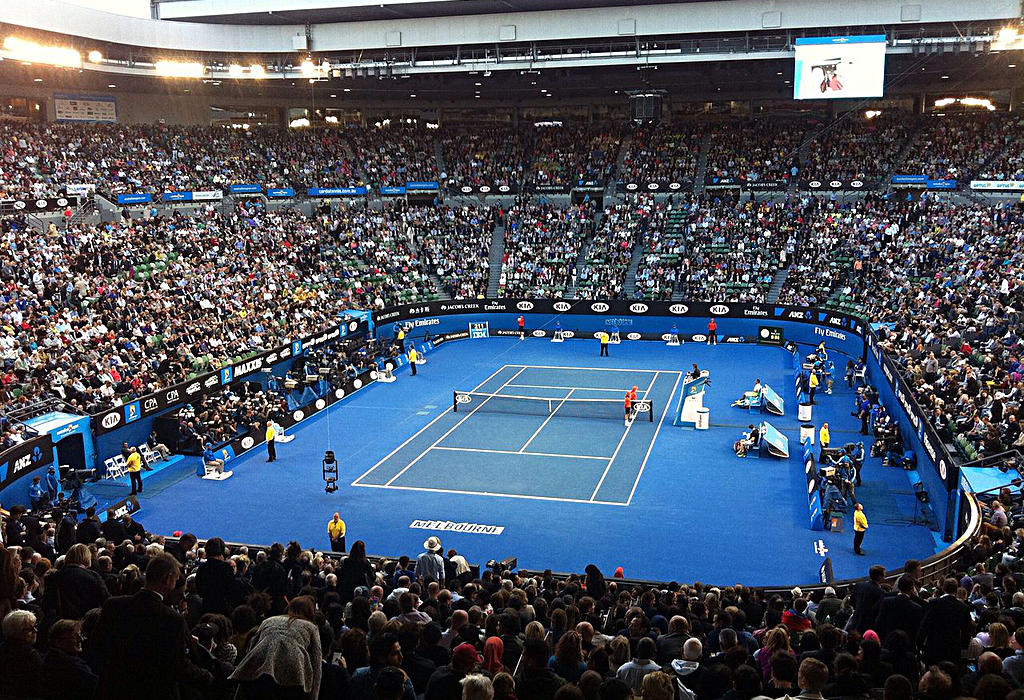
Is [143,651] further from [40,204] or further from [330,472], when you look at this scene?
[40,204]

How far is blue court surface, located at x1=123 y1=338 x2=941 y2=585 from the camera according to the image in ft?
76.8

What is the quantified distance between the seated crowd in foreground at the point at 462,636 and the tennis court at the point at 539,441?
41.0 ft

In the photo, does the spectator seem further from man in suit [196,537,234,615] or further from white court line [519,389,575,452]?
white court line [519,389,575,452]

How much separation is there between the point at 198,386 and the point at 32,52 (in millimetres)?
24711

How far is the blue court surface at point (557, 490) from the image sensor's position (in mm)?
23422

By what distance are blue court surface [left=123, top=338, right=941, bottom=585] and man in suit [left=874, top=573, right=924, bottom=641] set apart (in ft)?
38.6

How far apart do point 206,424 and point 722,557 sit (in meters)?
19.1

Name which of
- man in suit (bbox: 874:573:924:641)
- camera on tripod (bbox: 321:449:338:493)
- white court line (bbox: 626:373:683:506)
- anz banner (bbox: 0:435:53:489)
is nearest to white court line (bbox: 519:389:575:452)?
white court line (bbox: 626:373:683:506)

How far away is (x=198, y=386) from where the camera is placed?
114 ft

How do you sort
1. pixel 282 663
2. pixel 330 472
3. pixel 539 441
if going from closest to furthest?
1. pixel 282 663
2. pixel 330 472
3. pixel 539 441

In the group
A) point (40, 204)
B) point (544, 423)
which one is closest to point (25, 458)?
point (544, 423)

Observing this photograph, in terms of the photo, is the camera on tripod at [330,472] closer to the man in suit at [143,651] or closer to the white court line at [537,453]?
the white court line at [537,453]

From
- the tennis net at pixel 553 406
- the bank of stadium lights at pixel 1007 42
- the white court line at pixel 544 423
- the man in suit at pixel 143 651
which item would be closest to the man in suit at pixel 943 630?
the man in suit at pixel 143 651

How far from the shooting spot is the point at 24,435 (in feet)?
89.0
